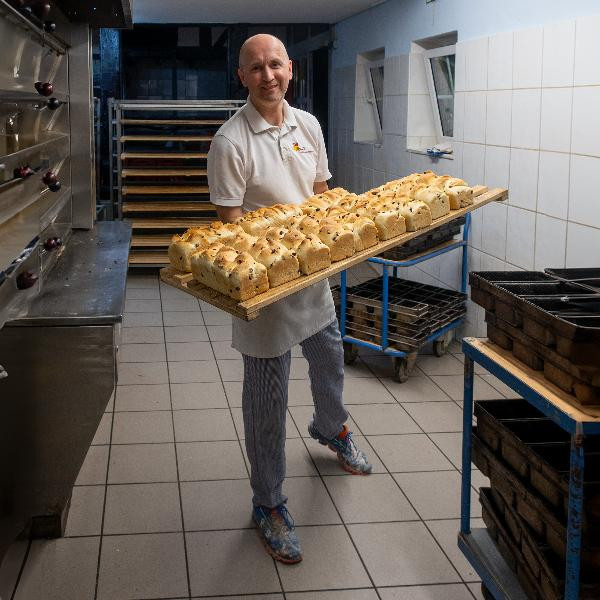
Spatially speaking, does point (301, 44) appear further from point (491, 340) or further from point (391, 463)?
point (491, 340)

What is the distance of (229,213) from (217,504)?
3.60 feet

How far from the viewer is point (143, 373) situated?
4555 mm

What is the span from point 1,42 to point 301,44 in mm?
8156

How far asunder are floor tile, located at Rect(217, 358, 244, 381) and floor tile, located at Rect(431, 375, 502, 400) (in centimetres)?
109

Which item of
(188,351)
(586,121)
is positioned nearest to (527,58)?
(586,121)

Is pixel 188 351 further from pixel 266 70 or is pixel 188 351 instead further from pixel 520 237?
pixel 266 70

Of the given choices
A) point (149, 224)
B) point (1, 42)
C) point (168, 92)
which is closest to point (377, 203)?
point (1, 42)

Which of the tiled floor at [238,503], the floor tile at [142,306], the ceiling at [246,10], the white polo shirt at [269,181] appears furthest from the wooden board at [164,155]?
the white polo shirt at [269,181]

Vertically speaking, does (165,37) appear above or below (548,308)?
above

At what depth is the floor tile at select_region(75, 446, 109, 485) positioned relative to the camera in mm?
3185

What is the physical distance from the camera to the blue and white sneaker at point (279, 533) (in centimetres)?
263

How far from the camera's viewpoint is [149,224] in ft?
23.0

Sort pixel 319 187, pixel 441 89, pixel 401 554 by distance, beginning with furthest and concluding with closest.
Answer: pixel 441 89 → pixel 319 187 → pixel 401 554

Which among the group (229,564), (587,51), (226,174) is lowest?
(229,564)
